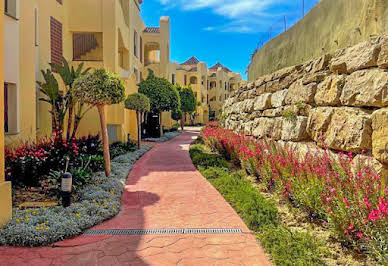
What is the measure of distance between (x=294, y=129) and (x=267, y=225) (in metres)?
4.35

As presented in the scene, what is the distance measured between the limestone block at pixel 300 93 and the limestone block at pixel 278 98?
1.05 ft

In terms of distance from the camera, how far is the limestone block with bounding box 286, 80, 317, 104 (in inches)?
337

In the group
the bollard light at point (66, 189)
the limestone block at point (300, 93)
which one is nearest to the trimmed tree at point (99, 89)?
the bollard light at point (66, 189)

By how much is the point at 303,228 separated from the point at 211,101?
6233 cm

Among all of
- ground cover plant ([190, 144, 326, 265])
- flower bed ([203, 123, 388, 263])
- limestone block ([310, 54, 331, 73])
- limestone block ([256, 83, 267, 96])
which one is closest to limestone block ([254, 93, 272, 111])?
limestone block ([256, 83, 267, 96])

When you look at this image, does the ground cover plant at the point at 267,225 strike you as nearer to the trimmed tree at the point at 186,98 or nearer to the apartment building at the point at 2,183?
the apartment building at the point at 2,183

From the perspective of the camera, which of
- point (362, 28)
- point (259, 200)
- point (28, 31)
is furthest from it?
point (28, 31)

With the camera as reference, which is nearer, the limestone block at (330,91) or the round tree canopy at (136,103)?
the limestone block at (330,91)

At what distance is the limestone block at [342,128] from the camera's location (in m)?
6.02

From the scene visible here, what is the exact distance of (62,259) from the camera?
4.48 metres

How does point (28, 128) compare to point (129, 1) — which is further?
point (129, 1)

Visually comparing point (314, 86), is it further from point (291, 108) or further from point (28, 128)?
point (28, 128)

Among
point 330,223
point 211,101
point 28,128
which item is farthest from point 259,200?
point 211,101

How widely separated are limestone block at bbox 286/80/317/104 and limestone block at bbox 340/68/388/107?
5.15ft
